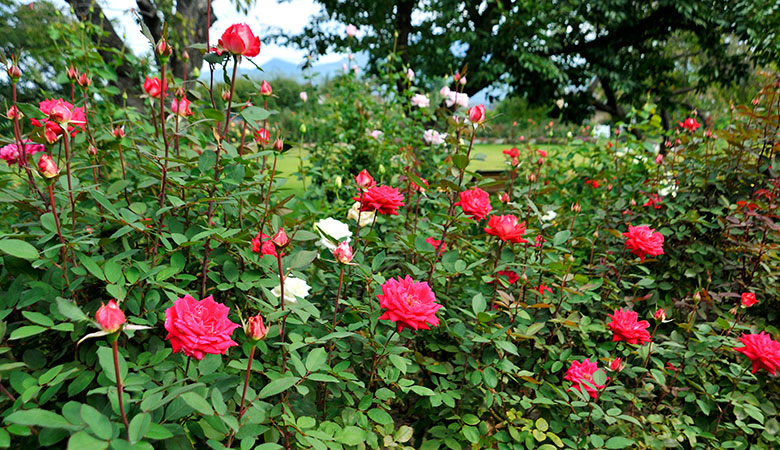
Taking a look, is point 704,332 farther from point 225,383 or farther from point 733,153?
point 225,383

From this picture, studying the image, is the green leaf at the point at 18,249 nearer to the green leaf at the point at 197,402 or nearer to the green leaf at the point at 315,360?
the green leaf at the point at 197,402

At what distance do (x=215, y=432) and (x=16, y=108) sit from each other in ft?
2.82

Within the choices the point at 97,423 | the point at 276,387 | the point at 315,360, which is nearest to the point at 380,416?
the point at 315,360

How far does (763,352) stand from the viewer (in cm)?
119

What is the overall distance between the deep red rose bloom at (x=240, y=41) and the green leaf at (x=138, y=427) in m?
0.69

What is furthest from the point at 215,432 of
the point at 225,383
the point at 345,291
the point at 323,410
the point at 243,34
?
the point at 243,34

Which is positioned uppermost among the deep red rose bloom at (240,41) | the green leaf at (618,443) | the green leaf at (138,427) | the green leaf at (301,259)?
the deep red rose bloom at (240,41)

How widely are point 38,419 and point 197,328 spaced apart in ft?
0.74

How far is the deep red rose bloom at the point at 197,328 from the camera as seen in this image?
0.65m

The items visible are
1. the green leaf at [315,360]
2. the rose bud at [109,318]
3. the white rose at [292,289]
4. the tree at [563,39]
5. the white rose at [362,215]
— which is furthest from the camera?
the tree at [563,39]

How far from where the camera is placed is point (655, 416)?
4.18 feet

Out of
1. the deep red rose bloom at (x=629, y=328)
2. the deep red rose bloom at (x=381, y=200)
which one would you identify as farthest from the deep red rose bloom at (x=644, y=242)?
the deep red rose bloom at (x=381, y=200)

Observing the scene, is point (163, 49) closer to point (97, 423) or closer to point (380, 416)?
point (97, 423)

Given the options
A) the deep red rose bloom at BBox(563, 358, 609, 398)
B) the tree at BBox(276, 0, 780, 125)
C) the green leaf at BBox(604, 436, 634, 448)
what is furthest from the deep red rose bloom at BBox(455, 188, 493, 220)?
the tree at BBox(276, 0, 780, 125)
